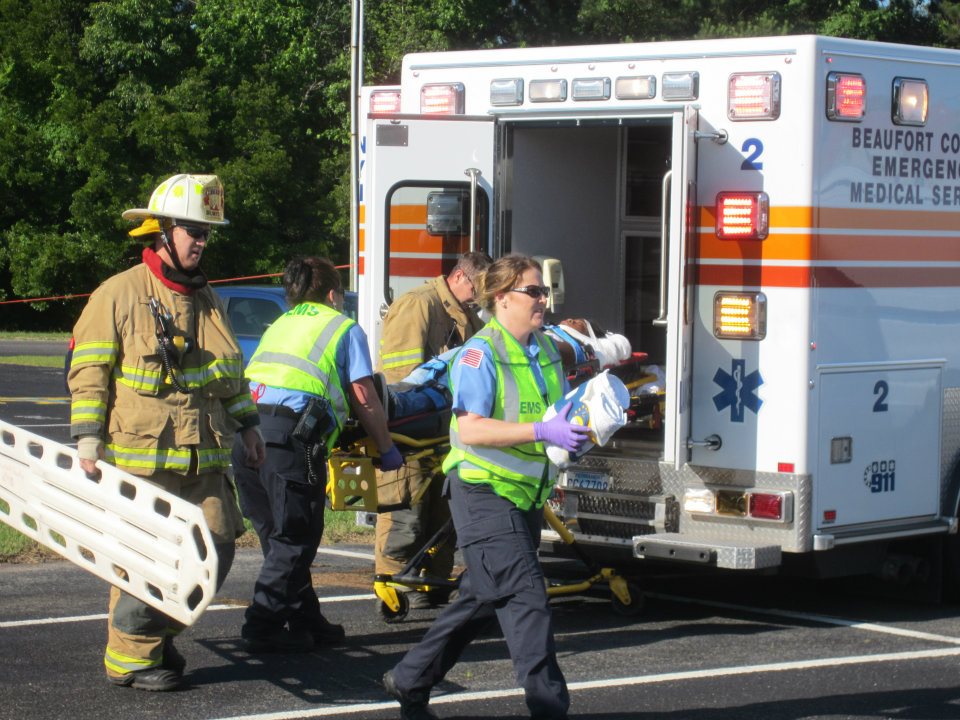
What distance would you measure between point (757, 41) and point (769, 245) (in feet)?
3.17

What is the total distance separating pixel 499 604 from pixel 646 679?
1.51 metres

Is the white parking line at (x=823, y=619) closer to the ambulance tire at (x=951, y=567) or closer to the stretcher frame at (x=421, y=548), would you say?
the ambulance tire at (x=951, y=567)

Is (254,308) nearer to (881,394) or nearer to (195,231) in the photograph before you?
(881,394)

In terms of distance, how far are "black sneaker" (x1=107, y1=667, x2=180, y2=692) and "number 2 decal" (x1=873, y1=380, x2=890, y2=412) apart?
3.62 metres

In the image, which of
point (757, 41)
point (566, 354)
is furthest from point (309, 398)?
point (757, 41)

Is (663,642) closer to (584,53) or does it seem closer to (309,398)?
(309,398)

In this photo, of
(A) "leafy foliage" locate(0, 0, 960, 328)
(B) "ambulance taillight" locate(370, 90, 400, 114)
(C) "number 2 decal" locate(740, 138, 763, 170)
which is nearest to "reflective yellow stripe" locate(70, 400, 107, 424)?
(C) "number 2 decal" locate(740, 138, 763, 170)

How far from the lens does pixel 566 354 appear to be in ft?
23.0

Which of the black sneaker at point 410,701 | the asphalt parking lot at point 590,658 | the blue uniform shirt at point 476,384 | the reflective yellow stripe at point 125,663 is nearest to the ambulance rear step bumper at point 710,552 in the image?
the asphalt parking lot at point 590,658

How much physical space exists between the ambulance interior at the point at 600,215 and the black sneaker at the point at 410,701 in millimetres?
3314

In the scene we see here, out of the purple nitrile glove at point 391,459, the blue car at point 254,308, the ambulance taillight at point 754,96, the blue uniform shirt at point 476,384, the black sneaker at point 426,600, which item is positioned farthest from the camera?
the blue car at point 254,308

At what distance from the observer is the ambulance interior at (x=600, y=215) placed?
8547 millimetres

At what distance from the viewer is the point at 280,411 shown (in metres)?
6.54

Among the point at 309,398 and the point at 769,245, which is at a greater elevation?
the point at 769,245
